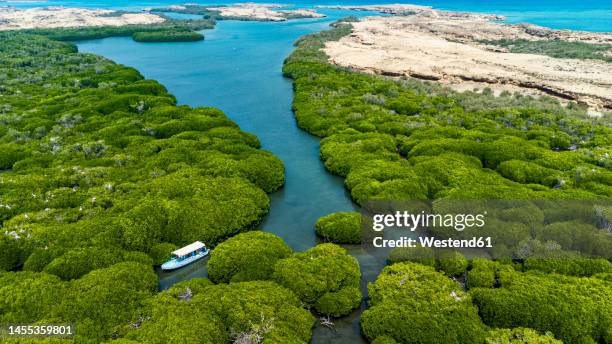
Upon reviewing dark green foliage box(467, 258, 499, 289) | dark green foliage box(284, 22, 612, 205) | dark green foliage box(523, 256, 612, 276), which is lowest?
dark green foliage box(467, 258, 499, 289)

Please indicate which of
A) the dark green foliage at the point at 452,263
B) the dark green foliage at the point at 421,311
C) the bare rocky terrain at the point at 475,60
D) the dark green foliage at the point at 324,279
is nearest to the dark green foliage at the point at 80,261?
the dark green foliage at the point at 324,279

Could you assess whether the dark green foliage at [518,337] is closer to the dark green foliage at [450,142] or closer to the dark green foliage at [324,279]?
the dark green foliage at [324,279]

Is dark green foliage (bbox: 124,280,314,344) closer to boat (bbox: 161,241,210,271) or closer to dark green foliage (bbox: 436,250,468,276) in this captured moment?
boat (bbox: 161,241,210,271)

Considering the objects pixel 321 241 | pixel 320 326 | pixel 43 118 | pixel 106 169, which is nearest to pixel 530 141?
pixel 321 241

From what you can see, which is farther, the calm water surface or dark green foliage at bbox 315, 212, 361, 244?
the calm water surface

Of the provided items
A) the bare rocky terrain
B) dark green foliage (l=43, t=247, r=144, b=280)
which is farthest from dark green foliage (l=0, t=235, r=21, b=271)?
the bare rocky terrain

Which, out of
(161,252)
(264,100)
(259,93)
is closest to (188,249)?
(161,252)

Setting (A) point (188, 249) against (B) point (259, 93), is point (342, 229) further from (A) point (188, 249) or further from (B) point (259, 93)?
(B) point (259, 93)

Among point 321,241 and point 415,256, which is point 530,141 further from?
point 321,241
